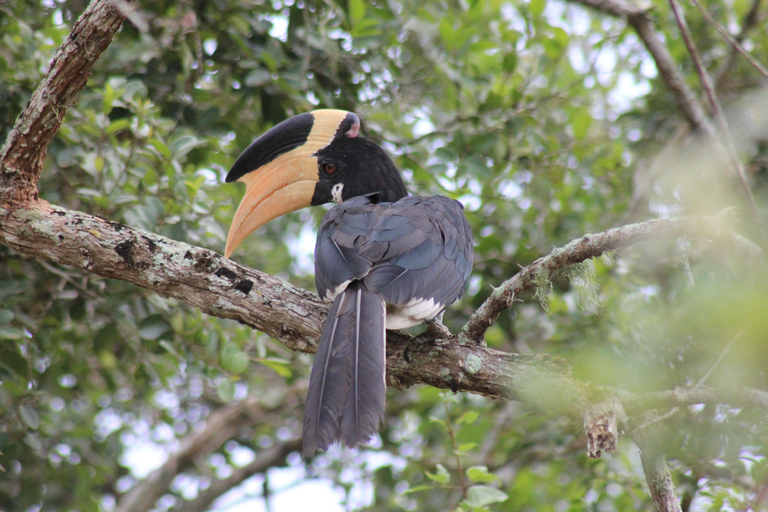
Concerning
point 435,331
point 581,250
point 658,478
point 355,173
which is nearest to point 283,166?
point 355,173

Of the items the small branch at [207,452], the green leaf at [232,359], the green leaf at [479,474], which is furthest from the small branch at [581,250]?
the small branch at [207,452]

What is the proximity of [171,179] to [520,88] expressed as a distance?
2090mm

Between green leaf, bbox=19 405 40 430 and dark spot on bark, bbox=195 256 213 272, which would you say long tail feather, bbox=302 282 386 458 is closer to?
dark spot on bark, bbox=195 256 213 272

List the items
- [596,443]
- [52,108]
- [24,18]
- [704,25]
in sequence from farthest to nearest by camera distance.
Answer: [704,25], [24,18], [52,108], [596,443]

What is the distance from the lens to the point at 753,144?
409 centimetres

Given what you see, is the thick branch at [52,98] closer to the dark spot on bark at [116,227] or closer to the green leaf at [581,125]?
the dark spot on bark at [116,227]

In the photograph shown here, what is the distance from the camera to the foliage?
2.94m

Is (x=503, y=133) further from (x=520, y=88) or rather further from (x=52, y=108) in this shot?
(x=52, y=108)

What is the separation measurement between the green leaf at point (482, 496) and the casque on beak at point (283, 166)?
4.95 ft

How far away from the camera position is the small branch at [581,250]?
1934 millimetres

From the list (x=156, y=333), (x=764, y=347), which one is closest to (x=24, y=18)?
(x=156, y=333)

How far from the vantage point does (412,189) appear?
4.13 metres

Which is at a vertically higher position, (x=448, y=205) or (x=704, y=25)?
(x=704, y=25)

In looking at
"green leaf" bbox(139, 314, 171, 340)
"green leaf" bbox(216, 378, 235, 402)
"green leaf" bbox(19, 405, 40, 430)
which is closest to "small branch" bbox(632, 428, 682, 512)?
"green leaf" bbox(216, 378, 235, 402)
